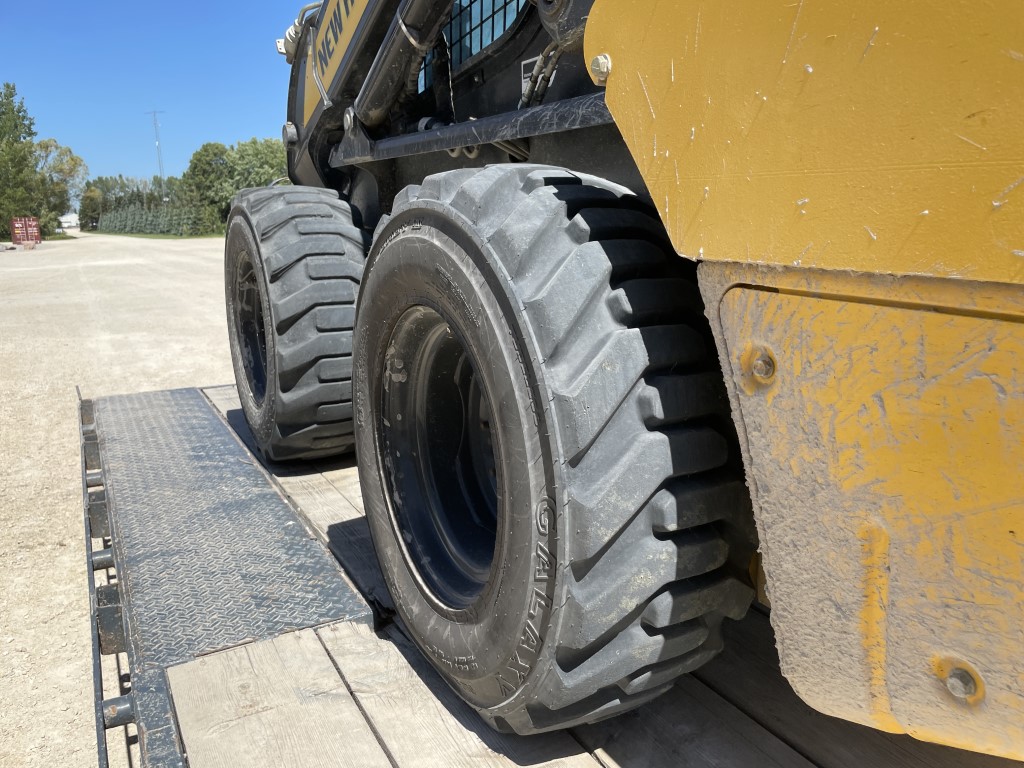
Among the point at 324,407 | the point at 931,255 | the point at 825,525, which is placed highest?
the point at 931,255

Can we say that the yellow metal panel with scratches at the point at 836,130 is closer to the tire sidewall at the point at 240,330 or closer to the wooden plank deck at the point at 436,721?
the wooden plank deck at the point at 436,721

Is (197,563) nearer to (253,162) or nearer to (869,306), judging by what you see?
(869,306)

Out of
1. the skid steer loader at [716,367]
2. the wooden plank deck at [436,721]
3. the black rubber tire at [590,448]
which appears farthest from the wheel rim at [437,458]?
the black rubber tire at [590,448]

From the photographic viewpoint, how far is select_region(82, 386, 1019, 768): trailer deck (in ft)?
6.12

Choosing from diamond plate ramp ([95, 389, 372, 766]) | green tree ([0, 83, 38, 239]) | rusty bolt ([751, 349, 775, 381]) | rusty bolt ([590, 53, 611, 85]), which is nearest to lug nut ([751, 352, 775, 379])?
rusty bolt ([751, 349, 775, 381])

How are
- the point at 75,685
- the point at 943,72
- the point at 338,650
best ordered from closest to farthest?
the point at 943,72 < the point at 338,650 < the point at 75,685

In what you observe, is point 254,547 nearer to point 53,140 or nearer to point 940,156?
point 940,156

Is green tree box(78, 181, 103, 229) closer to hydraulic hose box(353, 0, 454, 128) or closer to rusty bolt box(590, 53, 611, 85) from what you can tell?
hydraulic hose box(353, 0, 454, 128)

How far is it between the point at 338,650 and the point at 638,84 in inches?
63.9

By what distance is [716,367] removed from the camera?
156 centimetres

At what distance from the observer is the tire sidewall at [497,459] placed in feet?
5.10

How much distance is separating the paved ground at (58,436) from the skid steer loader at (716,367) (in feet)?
4.09

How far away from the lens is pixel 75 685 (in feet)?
9.17

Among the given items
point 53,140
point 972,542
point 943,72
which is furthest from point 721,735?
A: point 53,140
